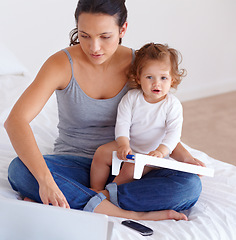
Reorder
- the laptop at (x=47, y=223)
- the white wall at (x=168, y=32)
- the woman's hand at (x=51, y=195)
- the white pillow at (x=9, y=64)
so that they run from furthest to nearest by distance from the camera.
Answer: the white wall at (x=168, y=32), the white pillow at (x=9, y=64), the woman's hand at (x=51, y=195), the laptop at (x=47, y=223)

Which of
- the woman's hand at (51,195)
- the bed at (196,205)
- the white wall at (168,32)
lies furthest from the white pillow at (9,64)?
the woman's hand at (51,195)

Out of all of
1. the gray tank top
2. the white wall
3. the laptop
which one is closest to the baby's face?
the gray tank top

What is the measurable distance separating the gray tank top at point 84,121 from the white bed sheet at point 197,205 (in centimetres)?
19

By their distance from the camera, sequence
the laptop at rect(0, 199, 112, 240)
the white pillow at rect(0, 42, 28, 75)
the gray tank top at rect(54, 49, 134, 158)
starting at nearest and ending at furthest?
the laptop at rect(0, 199, 112, 240) → the gray tank top at rect(54, 49, 134, 158) → the white pillow at rect(0, 42, 28, 75)

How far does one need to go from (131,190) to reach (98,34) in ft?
1.75

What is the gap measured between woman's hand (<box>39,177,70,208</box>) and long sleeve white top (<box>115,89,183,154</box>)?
360mm

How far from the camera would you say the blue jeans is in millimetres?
1425

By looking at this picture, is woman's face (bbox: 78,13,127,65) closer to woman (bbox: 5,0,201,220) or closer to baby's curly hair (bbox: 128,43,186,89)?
woman (bbox: 5,0,201,220)

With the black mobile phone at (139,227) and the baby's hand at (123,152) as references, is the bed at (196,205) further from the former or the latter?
the baby's hand at (123,152)

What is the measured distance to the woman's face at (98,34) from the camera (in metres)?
1.40

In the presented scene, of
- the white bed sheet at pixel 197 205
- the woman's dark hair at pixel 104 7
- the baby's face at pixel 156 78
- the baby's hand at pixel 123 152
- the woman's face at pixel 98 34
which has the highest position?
the woman's dark hair at pixel 104 7

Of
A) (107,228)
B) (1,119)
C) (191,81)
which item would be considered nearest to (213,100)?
(191,81)

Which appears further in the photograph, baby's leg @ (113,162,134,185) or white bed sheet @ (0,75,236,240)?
baby's leg @ (113,162,134,185)

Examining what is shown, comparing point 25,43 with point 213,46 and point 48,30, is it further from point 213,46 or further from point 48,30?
point 213,46
